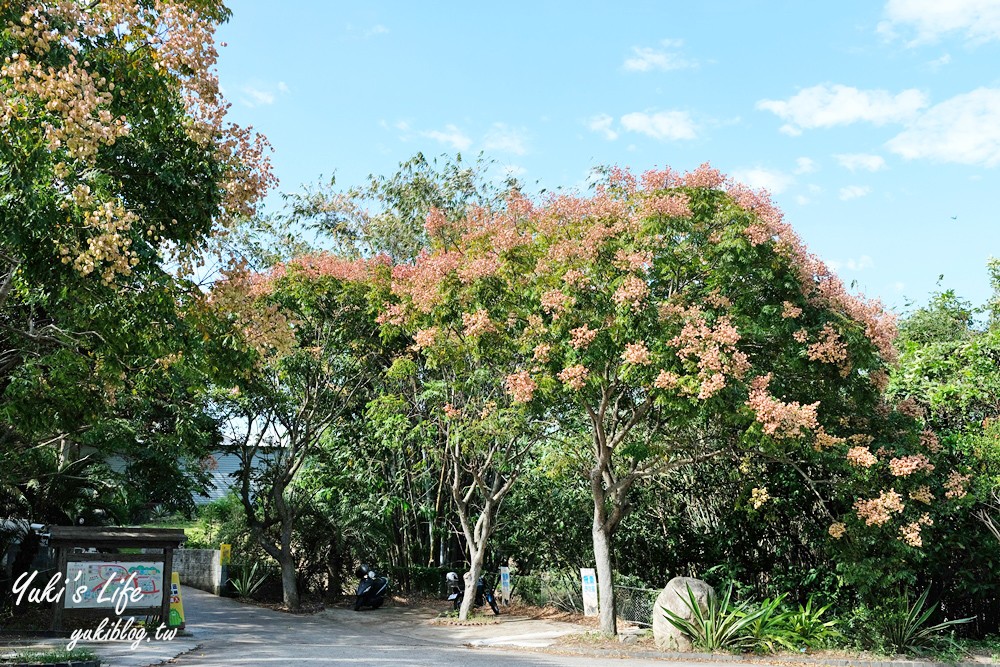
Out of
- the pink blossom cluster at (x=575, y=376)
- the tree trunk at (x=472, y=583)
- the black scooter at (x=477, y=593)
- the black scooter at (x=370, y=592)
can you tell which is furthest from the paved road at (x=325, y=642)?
the pink blossom cluster at (x=575, y=376)

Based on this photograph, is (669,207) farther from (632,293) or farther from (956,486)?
(956,486)

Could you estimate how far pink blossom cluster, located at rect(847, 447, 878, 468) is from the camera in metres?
11.6

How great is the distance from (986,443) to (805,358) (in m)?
3.55

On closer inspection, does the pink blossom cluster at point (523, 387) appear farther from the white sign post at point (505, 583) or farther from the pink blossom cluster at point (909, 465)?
the white sign post at point (505, 583)

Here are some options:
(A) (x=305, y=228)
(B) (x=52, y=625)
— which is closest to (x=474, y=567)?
(B) (x=52, y=625)

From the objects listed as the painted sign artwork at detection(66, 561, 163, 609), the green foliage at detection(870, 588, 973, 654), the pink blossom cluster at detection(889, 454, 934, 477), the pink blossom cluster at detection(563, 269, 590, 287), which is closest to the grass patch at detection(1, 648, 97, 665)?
the painted sign artwork at detection(66, 561, 163, 609)

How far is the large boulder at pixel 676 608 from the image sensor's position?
12.9 metres

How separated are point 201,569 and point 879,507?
61.5 ft

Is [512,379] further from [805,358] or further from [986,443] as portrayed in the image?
[986,443]

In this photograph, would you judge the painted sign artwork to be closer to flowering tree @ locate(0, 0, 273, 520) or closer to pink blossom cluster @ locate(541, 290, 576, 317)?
flowering tree @ locate(0, 0, 273, 520)

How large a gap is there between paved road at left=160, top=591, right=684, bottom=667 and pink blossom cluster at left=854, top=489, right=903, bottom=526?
334cm

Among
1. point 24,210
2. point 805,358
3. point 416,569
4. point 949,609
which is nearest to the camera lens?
point 24,210

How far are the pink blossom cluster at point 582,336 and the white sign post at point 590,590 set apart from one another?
5899mm

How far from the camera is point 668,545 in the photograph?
1759 centimetres
